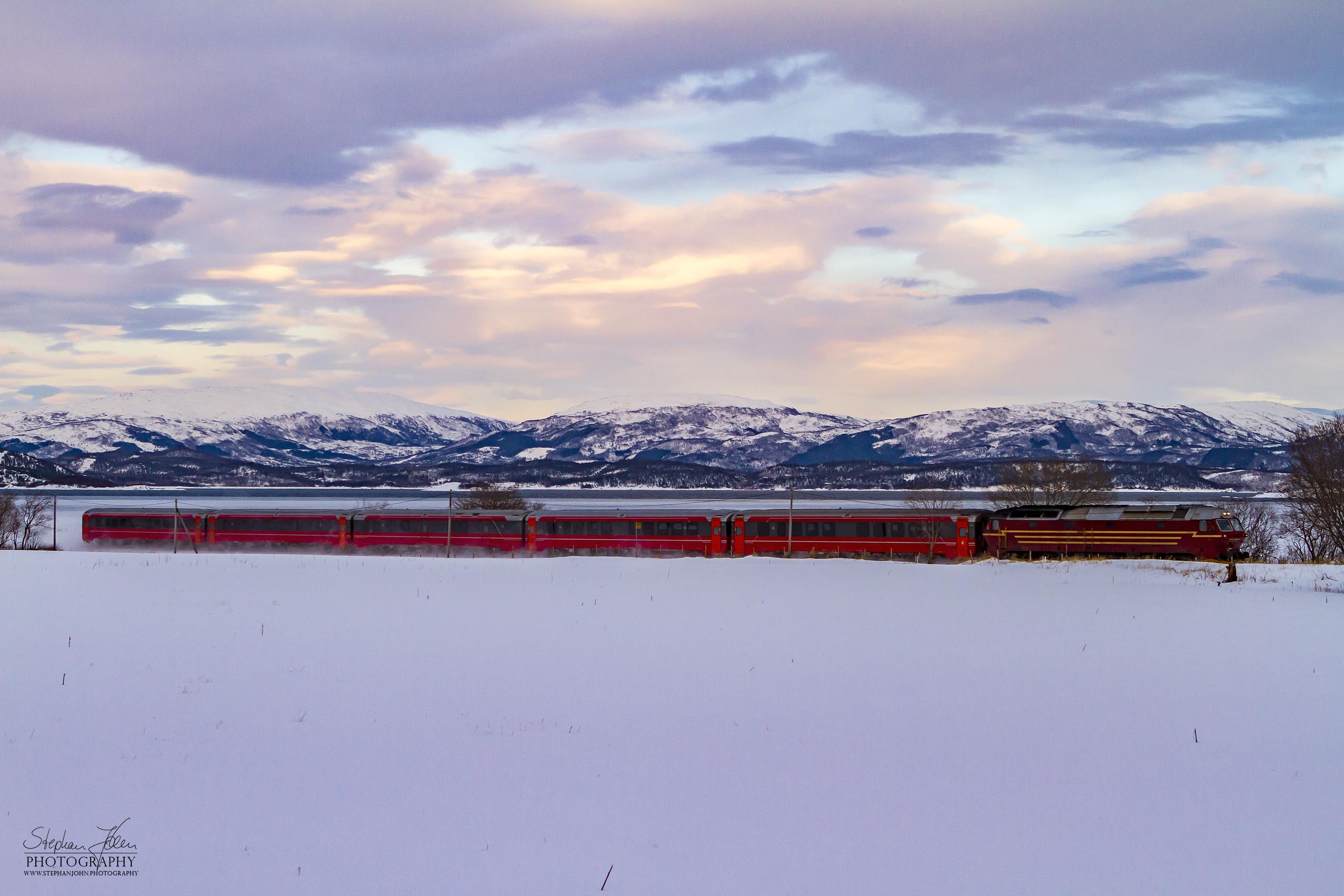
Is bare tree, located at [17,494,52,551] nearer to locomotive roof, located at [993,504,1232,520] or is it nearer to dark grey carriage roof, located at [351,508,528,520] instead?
dark grey carriage roof, located at [351,508,528,520]

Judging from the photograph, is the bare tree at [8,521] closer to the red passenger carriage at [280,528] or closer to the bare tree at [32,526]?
the bare tree at [32,526]

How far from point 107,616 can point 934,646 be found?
19990 mm

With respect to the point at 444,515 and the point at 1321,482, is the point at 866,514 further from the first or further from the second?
the point at 1321,482

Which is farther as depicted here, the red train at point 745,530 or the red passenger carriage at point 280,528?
the red passenger carriage at point 280,528

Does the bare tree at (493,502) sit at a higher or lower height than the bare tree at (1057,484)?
lower

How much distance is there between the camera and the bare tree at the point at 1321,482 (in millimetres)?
62875

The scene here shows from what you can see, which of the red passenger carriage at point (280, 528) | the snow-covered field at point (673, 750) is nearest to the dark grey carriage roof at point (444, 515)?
the red passenger carriage at point (280, 528)

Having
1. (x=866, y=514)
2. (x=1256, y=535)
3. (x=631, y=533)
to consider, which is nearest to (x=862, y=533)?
(x=866, y=514)

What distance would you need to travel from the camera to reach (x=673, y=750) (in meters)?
13.7

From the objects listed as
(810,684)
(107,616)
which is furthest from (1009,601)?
(107,616)

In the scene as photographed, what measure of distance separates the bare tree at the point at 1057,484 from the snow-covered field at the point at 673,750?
237 ft

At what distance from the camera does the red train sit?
59.7 metres

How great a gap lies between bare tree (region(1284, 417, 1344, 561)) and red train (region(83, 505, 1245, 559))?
22.6 ft

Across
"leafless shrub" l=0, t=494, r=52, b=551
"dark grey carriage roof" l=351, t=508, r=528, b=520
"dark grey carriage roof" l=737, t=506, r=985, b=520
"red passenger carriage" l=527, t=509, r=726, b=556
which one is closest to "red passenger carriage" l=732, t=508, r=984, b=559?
"dark grey carriage roof" l=737, t=506, r=985, b=520
